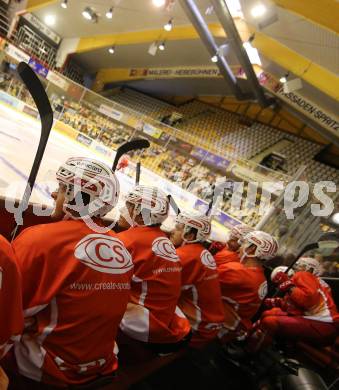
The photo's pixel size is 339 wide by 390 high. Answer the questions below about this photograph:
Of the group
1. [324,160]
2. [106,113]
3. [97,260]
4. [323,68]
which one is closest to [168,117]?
[106,113]

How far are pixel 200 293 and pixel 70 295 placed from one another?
155cm

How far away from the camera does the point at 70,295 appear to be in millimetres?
1377

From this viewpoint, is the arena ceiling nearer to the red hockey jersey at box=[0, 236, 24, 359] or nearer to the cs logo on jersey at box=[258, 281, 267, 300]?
the cs logo on jersey at box=[258, 281, 267, 300]

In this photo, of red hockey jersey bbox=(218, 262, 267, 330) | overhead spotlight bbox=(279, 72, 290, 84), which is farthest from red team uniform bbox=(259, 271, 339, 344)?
overhead spotlight bbox=(279, 72, 290, 84)

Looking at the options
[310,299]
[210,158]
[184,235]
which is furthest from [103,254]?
[210,158]

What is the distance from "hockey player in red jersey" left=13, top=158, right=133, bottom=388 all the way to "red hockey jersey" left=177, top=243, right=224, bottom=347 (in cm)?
117

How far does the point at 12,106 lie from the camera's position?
11.8 m

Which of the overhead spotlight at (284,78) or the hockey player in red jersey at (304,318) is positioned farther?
the overhead spotlight at (284,78)

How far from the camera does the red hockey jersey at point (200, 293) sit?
271 cm

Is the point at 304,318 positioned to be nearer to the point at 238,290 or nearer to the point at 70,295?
the point at 238,290

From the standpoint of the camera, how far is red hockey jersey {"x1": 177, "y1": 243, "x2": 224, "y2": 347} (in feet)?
8.87

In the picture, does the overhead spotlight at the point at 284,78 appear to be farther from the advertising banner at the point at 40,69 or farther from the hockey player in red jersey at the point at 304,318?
the hockey player in red jersey at the point at 304,318

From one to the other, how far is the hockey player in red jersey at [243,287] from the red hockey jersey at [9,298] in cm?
235

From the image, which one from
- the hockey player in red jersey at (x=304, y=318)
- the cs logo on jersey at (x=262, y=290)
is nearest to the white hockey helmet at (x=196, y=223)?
the cs logo on jersey at (x=262, y=290)
